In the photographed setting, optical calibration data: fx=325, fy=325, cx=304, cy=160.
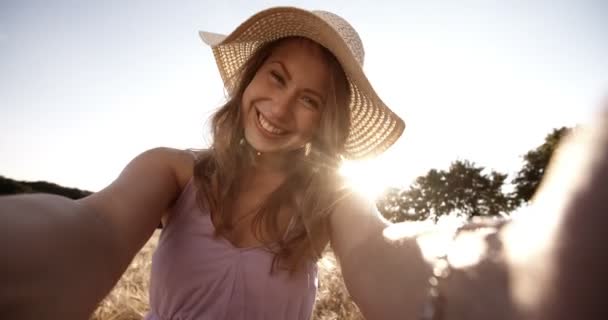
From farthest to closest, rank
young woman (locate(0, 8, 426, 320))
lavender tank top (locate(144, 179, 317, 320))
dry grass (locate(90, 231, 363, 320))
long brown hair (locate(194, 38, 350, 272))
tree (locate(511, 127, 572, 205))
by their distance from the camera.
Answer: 1. tree (locate(511, 127, 572, 205))
2. dry grass (locate(90, 231, 363, 320))
3. long brown hair (locate(194, 38, 350, 272))
4. lavender tank top (locate(144, 179, 317, 320))
5. young woman (locate(0, 8, 426, 320))

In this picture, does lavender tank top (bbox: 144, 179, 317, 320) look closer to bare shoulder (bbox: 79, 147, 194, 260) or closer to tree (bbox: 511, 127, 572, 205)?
bare shoulder (bbox: 79, 147, 194, 260)

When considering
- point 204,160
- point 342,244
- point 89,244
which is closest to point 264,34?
point 204,160

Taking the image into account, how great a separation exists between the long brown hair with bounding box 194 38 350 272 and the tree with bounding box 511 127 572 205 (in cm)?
2733

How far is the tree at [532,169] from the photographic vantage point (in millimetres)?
23922

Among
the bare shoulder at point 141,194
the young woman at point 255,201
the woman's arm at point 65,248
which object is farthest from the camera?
the bare shoulder at point 141,194

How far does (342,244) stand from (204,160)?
0.96m

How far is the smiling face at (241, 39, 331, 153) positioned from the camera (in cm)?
187

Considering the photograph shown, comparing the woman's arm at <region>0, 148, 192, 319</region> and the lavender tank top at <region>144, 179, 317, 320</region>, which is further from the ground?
the woman's arm at <region>0, 148, 192, 319</region>

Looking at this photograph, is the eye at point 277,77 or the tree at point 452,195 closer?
the eye at point 277,77

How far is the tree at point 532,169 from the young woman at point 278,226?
90.2 ft

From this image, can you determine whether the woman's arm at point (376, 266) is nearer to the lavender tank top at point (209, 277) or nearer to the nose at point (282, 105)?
the lavender tank top at point (209, 277)

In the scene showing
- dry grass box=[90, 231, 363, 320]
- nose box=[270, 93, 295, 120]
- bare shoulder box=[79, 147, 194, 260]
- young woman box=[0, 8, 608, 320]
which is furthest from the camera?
dry grass box=[90, 231, 363, 320]

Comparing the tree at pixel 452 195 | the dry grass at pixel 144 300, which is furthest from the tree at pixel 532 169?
the dry grass at pixel 144 300

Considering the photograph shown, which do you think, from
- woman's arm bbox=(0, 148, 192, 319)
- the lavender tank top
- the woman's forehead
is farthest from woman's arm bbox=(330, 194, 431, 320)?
the woman's forehead
